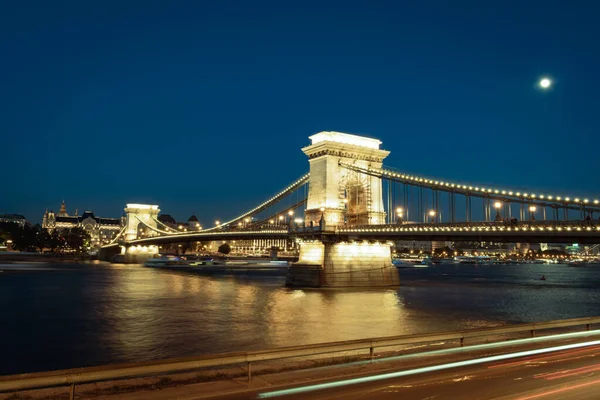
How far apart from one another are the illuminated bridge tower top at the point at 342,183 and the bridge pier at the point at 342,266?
3.12 m

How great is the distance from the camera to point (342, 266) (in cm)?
4884

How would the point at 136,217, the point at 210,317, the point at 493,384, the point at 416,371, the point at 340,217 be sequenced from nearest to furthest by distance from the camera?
the point at 493,384, the point at 416,371, the point at 210,317, the point at 340,217, the point at 136,217

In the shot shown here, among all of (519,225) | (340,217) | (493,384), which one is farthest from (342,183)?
(493,384)

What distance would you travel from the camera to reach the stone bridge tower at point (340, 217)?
159 feet

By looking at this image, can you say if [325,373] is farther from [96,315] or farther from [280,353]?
[96,315]

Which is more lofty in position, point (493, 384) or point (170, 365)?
point (170, 365)

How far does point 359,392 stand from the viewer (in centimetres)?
954

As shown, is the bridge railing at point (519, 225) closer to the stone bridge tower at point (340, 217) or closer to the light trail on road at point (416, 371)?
the stone bridge tower at point (340, 217)

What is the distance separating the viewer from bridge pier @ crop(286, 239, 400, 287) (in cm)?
4803

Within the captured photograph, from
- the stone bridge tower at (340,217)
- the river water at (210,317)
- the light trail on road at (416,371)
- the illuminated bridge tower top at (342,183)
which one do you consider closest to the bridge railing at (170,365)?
the light trail on road at (416,371)

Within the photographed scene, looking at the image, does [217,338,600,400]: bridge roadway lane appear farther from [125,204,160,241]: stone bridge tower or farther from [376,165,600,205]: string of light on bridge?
[125,204,160,241]: stone bridge tower

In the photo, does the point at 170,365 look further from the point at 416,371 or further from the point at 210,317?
the point at 210,317

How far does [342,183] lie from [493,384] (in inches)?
1682

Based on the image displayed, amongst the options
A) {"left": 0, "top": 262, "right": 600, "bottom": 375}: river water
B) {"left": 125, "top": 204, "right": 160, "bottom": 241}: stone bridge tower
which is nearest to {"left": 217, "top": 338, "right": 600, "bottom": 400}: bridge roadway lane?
{"left": 0, "top": 262, "right": 600, "bottom": 375}: river water
